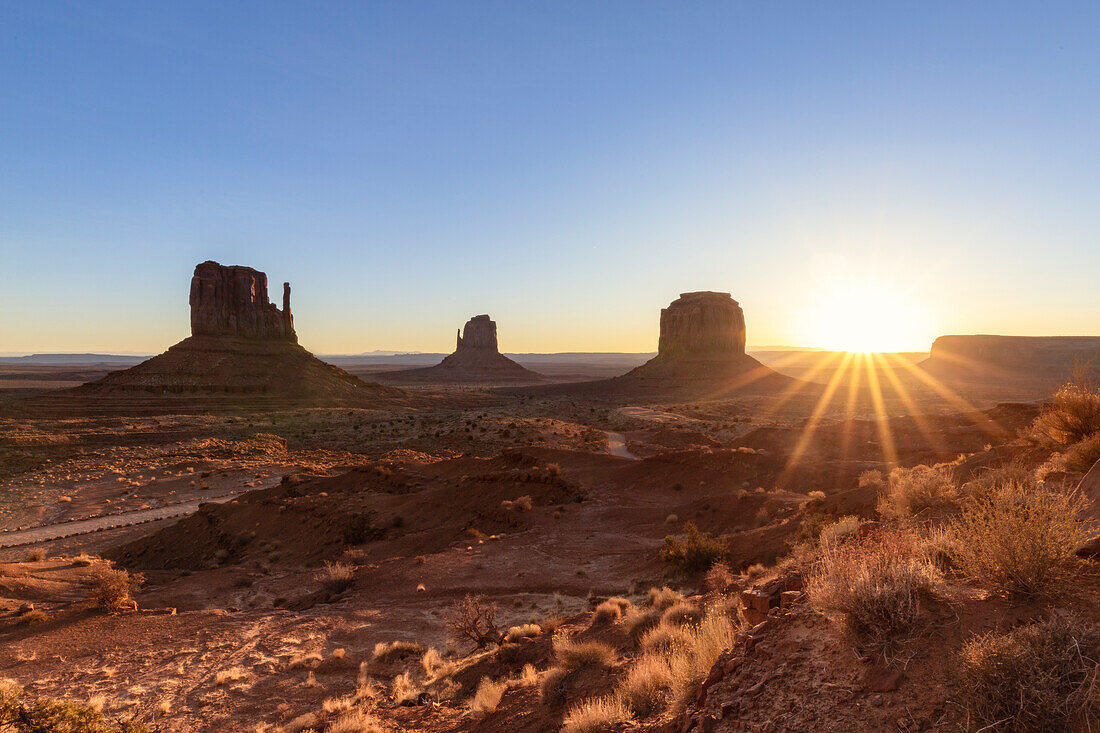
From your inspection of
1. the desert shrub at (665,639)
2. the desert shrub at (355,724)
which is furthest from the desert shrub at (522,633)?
the desert shrub at (665,639)

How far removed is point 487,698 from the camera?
7.65m

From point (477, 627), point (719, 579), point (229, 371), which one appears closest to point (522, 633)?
point (477, 627)

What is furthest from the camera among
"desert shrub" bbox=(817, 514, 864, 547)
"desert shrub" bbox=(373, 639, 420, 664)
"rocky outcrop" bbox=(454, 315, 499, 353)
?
"rocky outcrop" bbox=(454, 315, 499, 353)

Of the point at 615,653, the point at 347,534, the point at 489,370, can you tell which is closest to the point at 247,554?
the point at 347,534

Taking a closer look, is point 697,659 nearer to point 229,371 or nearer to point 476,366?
point 229,371

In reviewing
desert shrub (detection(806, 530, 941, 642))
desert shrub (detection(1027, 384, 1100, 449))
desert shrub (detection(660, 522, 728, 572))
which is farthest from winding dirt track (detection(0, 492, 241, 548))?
desert shrub (detection(1027, 384, 1100, 449))

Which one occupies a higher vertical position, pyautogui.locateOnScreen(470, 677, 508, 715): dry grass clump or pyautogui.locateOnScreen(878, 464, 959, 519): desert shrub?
pyautogui.locateOnScreen(878, 464, 959, 519): desert shrub

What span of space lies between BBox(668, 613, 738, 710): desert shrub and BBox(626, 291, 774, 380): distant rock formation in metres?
97.5

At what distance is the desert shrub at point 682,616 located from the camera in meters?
8.30

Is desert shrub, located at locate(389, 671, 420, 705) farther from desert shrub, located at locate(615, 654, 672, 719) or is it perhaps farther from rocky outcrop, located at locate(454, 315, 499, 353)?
rocky outcrop, located at locate(454, 315, 499, 353)

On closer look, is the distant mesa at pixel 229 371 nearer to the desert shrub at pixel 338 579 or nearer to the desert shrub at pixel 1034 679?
the desert shrub at pixel 338 579

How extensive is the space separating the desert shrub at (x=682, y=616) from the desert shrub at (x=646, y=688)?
1.96 meters

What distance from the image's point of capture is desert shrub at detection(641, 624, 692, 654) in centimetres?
688

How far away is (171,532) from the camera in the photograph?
2220 centimetres
